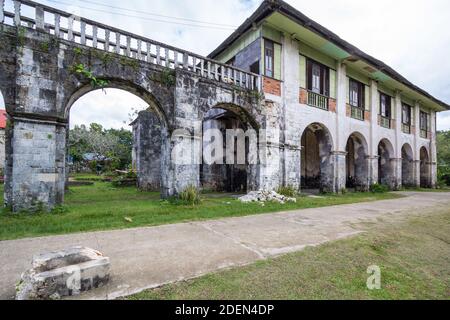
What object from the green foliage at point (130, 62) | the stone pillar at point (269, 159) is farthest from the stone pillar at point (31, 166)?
the stone pillar at point (269, 159)

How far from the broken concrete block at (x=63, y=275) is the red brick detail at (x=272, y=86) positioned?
923cm

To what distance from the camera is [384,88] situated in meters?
16.2

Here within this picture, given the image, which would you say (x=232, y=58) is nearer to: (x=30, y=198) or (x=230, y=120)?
(x=230, y=120)

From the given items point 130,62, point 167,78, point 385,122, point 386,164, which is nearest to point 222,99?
point 167,78

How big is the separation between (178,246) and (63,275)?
A: 5.36ft

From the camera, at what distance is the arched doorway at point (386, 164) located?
16.4 m

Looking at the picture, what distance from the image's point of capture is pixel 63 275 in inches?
84.4

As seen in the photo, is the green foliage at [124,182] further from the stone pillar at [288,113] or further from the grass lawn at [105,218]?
the stone pillar at [288,113]

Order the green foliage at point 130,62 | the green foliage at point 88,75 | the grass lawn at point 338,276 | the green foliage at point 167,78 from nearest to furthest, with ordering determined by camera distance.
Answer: the grass lawn at point 338,276 < the green foliage at point 88,75 < the green foliage at point 130,62 < the green foliage at point 167,78

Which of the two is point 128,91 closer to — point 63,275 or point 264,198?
point 264,198

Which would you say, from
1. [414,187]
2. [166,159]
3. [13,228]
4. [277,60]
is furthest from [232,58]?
[414,187]

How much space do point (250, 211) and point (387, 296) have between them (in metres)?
4.40

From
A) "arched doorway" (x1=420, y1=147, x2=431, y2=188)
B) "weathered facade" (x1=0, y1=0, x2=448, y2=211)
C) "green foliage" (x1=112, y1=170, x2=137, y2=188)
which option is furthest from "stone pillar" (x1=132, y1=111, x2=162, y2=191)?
"arched doorway" (x1=420, y1=147, x2=431, y2=188)

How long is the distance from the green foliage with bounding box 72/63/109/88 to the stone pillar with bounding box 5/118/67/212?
58.2 inches
